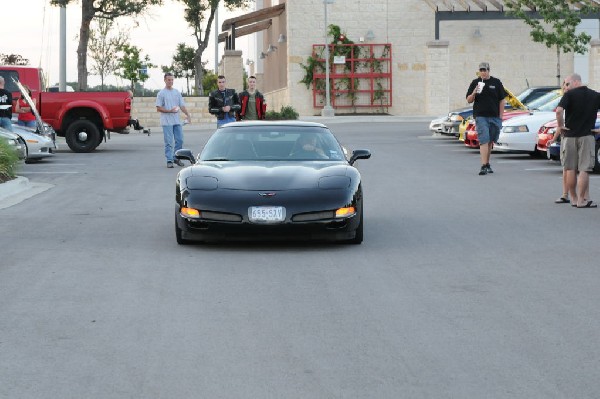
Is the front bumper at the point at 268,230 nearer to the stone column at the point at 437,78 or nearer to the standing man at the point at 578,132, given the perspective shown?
the standing man at the point at 578,132

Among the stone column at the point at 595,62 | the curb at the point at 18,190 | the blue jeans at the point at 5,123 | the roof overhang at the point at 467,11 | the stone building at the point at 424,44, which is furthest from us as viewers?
the stone building at the point at 424,44

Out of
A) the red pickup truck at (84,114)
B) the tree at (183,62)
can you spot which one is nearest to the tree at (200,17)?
the tree at (183,62)

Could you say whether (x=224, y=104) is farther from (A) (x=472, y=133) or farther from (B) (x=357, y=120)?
(B) (x=357, y=120)

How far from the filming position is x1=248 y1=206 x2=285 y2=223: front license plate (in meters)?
11.4

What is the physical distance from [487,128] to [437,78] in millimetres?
34566

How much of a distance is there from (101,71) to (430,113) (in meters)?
27.7

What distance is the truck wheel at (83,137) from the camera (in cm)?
3014

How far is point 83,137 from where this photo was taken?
3033cm

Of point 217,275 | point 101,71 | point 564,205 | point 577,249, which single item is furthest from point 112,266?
point 101,71

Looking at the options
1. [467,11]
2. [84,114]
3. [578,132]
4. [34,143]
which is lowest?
[34,143]

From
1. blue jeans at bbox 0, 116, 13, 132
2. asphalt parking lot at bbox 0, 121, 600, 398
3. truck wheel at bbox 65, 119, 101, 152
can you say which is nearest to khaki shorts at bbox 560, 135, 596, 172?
asphalt parking lot at bbox 0, 121, 600, 398

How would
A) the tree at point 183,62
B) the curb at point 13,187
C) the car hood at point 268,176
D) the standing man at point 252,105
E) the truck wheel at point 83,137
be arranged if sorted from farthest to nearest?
the tree at point 183,62 → the truck wheel at point 83,137 → the standing man at point 252,105 → the curb at point 13,187 → the car hood at point 268,176

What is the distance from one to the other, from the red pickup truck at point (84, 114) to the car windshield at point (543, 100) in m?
10.1

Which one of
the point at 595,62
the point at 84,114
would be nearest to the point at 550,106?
the point at 84,114
